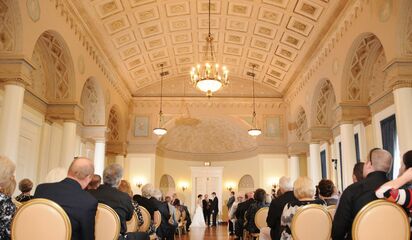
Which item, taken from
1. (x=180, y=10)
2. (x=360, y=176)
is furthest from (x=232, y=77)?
(x=360, y=176)

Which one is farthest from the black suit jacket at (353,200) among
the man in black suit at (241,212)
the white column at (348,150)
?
the white column at (348,150)

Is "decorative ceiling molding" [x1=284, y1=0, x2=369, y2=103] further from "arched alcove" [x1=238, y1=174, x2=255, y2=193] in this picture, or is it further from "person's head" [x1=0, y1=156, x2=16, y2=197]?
"person's head" [x1=0, y1=156, x2=16, y2=197]

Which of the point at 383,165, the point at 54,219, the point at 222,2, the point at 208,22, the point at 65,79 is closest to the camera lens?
the point at 54,219

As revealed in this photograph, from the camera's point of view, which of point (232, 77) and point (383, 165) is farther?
point (232, 77)

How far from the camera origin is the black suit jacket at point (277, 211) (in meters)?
5.22

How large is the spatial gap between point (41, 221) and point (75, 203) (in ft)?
0.89

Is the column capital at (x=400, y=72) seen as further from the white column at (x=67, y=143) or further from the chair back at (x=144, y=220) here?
the white column at (x=67, y=143)

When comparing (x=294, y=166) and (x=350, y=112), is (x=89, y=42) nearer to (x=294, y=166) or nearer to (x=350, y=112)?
(x=350, y=112)

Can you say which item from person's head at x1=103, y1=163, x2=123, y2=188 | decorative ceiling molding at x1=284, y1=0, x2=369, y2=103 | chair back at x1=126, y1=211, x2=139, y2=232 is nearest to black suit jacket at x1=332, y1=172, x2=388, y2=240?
person's head at x1=103, y1=163, x2=123, y2=188

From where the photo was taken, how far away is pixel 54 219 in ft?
9.44

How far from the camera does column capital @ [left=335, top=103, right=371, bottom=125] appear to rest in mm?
10297

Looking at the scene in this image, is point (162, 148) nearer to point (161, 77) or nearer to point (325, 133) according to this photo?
point (161, 77)

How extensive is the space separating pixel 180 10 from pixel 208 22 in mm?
1238

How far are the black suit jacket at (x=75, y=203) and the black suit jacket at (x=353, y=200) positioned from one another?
2.04 m
